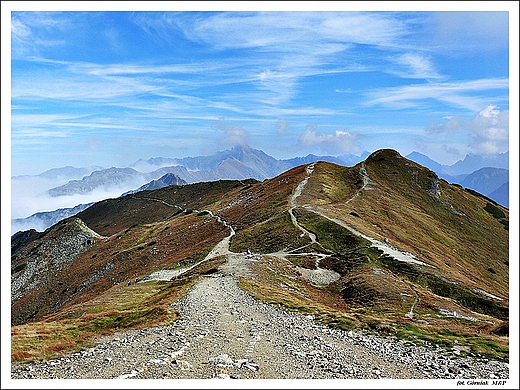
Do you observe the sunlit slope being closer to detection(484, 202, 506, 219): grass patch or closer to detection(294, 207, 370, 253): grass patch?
detection(484, 202, 506, 219): grass patch

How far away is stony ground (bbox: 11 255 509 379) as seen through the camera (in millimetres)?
19422

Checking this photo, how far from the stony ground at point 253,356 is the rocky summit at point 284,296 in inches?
4.7

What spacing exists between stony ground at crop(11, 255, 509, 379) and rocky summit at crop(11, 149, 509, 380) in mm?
119

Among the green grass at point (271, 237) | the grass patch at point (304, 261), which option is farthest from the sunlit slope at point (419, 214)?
the grass patch at point (304, 261)

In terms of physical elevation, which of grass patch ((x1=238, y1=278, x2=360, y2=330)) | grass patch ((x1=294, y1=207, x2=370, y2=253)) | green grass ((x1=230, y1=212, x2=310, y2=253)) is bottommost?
green grass ((x1=230, y1=212, x2=310, y2=253))

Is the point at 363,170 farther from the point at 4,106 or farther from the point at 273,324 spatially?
the point at 4,106

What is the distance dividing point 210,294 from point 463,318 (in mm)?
26444

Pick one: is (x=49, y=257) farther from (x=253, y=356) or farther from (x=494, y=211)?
(x=494, y=211)

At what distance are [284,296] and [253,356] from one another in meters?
20.4

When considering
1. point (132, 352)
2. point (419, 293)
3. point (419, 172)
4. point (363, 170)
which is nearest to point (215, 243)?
point (419, 293)

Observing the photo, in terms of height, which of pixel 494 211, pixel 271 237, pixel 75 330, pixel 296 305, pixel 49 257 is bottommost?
pixel 49 257

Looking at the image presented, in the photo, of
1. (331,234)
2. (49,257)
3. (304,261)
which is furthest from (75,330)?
(49,257)

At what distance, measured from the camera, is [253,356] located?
21328 millimetres

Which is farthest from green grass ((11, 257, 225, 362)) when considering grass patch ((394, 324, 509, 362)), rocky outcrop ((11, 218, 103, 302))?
rocky outcrop ((11, 218, 103, 302))
